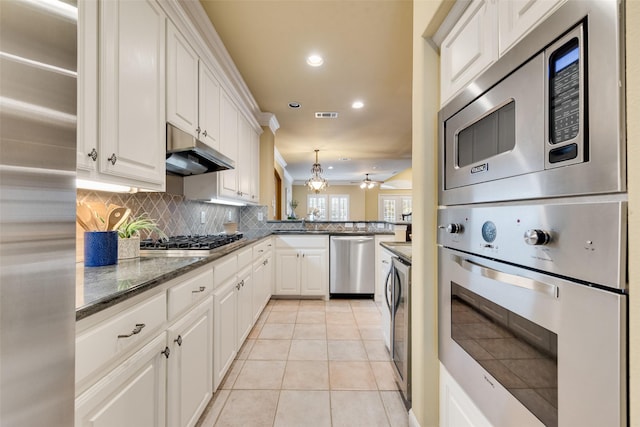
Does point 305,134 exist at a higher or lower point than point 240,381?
higher

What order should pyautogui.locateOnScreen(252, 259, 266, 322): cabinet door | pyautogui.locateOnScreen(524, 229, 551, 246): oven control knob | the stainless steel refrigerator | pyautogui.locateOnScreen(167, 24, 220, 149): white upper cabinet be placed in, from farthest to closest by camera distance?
pyautogui.locateOnScreen(252, 259, 266, 322): cabinet door → pyautogui.locateOnScreen(167, 24, 220, 149): white upper cabinet → pyautogui.locateOnScreen(524, 229, 551, 246): oven control knob → the stainless steel refrigerator

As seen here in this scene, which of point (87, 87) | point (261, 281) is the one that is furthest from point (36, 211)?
point (261, 281)

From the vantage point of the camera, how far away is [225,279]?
1.83m

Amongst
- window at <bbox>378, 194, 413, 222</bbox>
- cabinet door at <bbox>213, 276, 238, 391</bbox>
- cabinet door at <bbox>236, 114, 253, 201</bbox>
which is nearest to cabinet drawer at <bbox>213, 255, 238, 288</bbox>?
cabinet door at <bbox>213, 276, 238, 391</bbox>

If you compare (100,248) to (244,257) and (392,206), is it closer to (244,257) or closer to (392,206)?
(244,257)

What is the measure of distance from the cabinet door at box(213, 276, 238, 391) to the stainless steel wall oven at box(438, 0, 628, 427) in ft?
4.41

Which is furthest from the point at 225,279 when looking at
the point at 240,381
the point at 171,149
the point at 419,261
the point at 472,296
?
the point at 472,296

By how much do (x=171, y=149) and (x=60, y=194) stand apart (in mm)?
1438

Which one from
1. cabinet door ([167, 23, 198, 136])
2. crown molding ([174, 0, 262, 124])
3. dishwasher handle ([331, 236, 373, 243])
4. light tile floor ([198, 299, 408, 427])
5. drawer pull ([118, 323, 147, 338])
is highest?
crown molding ([174, 0, 262, 124])

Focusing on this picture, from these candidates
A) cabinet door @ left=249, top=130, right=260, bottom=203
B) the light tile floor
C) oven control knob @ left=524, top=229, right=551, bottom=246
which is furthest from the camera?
cabinet door @ left=249, top=130, right=260, bottom=203

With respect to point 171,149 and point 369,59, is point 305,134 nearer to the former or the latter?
point 369,59

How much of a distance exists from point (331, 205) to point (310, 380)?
9.48 meters

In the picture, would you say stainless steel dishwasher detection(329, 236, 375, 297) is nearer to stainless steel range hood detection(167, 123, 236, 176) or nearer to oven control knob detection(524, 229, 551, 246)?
stainless steel range hood detection(167, 123, 236, 176)

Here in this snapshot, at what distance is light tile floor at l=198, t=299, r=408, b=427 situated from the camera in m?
1.57
